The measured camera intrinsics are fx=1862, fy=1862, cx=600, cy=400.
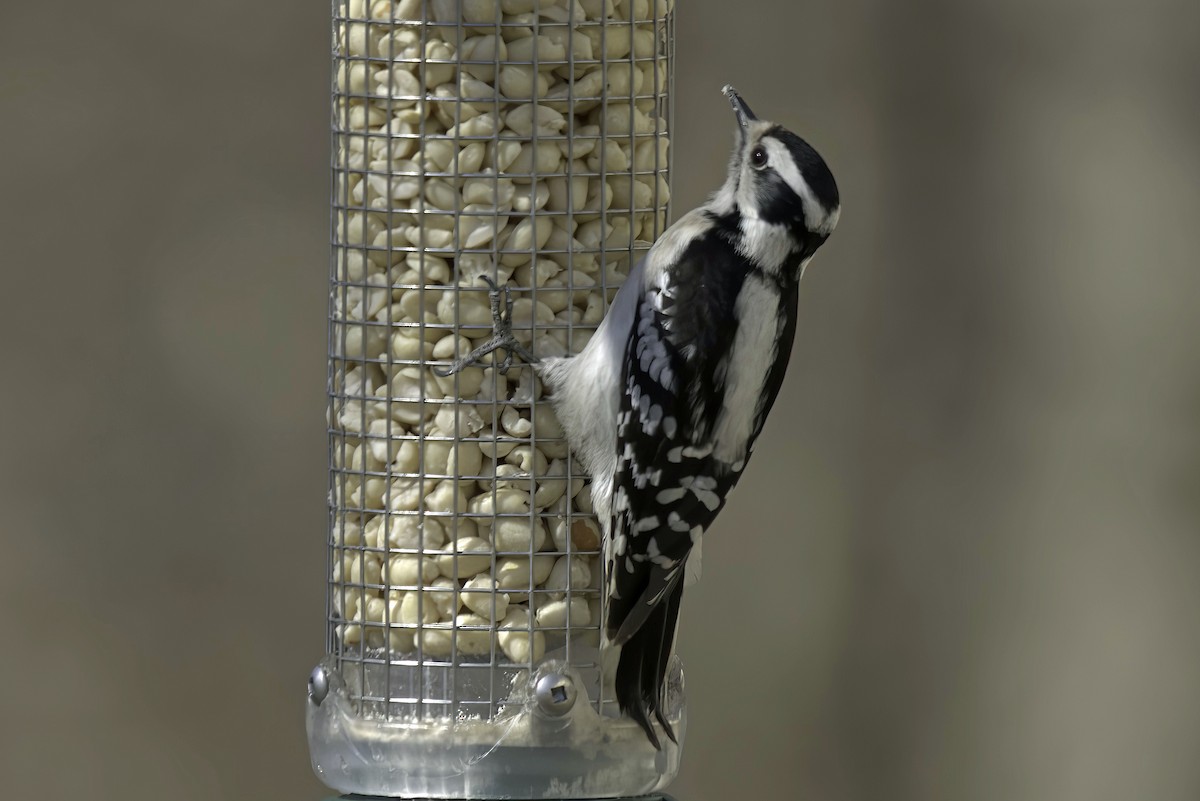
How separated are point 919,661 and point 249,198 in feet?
6.16

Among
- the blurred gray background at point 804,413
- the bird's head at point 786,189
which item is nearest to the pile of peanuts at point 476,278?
the bird's head at point 786,189

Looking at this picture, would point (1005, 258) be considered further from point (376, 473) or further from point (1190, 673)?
point (376, 473)

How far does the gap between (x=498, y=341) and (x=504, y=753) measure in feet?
1.74

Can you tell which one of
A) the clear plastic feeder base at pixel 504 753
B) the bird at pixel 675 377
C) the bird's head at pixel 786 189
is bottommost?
the clear plastic feeder base at pixel 504 753

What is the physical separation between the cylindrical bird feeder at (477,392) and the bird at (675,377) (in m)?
0.05

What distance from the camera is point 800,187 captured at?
2428 millimetres

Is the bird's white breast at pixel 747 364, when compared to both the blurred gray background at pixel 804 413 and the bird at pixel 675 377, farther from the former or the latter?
the blurred gray background at pixel 804 413

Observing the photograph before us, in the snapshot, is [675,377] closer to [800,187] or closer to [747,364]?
[747,364]

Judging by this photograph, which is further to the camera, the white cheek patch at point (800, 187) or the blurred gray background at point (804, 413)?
the blurred gray background at point (804, 413)

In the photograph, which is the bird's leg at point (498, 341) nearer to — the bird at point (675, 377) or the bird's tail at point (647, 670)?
the bird at point (675, 377)

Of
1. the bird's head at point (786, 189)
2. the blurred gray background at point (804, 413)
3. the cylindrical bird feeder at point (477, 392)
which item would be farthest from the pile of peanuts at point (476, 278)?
the blurred gray background at point (804, 413)

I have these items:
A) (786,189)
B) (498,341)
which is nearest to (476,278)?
(498,341)

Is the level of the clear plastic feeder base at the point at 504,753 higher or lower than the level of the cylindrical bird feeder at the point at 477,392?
lower

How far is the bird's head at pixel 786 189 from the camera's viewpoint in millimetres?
2434
